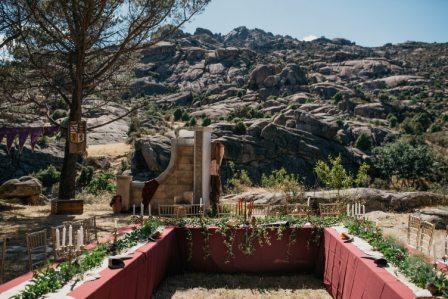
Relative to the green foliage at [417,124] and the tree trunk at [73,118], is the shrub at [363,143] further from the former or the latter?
the tree trunk at [73,118]

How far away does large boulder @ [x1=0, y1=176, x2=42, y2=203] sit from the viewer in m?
17.3

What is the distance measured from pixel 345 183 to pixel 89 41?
12.9 m

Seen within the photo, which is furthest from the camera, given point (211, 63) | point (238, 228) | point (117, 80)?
point (211, 63)

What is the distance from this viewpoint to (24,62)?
15.3 m

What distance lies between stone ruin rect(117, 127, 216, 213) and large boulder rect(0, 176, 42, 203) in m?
7.09

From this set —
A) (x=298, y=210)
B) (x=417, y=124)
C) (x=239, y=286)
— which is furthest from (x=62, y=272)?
(x=417, y=124)

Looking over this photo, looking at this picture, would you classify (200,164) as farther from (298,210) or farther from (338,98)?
(338,98)

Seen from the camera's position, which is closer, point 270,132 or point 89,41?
point 89,41

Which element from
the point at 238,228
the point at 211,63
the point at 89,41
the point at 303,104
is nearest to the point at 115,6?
the point at 89,41

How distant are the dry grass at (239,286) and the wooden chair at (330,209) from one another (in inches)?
110

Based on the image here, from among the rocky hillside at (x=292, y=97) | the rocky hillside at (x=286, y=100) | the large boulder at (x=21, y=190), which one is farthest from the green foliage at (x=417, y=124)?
the large boulder at (x=21, y=190)

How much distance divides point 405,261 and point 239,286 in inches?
148

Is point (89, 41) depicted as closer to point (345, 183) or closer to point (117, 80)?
point (117, 80)

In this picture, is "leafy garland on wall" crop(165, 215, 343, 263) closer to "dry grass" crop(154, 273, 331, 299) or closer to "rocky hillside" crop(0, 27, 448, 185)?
"dry grass" crop(154, 273, 331, 299)
